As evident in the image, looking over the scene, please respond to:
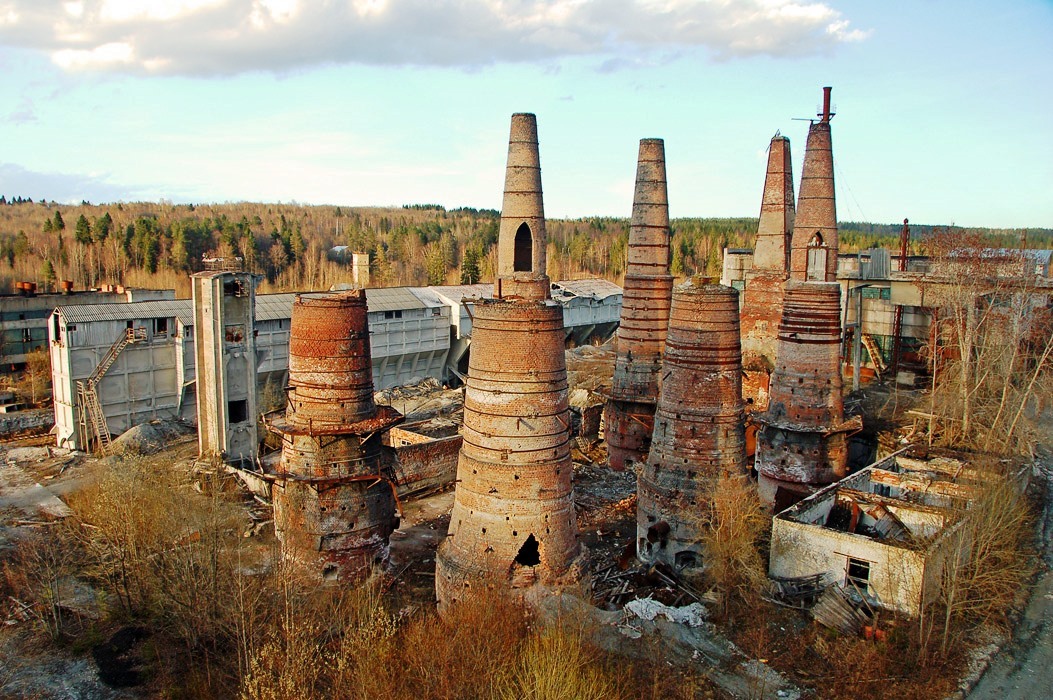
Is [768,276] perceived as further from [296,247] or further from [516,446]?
[296,247]

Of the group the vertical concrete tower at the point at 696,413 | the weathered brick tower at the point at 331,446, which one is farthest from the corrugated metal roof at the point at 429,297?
the vertical concrete tower at the point at 696,413

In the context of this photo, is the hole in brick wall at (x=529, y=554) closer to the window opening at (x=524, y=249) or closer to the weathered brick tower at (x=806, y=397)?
the window opening at (x=524, y=249)

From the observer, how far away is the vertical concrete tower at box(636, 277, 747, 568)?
1706 cm

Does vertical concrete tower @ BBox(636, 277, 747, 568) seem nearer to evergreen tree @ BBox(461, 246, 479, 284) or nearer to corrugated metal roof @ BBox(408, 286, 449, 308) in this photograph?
corrugated metal roof @ BBox(408, 286, 449, 308)

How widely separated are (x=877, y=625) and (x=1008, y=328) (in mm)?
18824

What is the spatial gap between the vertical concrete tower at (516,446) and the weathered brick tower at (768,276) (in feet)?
43.5

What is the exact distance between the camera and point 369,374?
54.4 feet

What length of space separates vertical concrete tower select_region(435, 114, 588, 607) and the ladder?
2709 cm

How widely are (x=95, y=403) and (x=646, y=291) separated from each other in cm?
2047

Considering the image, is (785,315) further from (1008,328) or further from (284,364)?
(284,364)

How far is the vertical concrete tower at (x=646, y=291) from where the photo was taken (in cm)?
2286

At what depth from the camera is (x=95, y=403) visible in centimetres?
2922

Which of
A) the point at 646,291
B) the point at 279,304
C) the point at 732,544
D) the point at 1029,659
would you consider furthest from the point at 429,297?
the point at 1029,659

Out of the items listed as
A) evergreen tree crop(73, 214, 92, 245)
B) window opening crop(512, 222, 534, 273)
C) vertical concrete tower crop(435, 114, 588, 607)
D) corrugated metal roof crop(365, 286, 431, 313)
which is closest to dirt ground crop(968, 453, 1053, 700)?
vertical concrete tower crop(435, 114, 588, 607)
